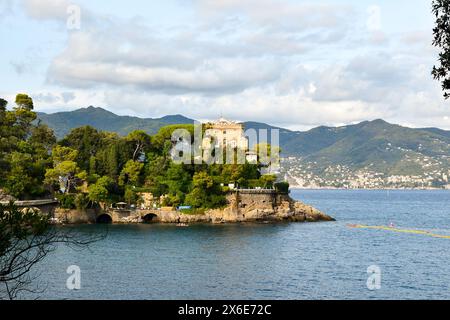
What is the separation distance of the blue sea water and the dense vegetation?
8.18m

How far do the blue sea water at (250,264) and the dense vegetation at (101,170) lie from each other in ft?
26.8

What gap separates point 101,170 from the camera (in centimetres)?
9700

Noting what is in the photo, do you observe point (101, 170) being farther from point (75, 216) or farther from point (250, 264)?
point (250, 264)

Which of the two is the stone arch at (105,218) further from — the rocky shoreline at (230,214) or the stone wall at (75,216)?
the stone wall at (75,216)

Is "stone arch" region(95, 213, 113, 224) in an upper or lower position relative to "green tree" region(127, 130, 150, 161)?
lower

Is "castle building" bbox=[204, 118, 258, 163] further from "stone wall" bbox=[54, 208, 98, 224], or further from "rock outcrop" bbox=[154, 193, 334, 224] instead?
"stone wall" bbox=[54, 208, 98, 224]

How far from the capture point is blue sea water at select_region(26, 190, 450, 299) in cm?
4194

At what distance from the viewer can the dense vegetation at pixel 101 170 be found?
85250 millimetres

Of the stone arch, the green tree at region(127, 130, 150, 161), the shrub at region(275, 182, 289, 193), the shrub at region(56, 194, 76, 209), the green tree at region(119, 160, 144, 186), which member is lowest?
the stone arch

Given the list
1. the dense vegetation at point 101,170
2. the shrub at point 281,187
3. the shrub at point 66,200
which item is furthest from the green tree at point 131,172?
the shrub at point 281,187

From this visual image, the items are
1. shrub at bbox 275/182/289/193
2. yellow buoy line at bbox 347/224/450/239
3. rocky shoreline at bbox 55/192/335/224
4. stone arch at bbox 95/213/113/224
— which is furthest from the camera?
shrub at bbox 275/182/289/193

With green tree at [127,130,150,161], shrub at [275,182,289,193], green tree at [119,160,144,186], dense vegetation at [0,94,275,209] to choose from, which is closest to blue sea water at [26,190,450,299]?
dense vegetation at [0,94,275,209]
